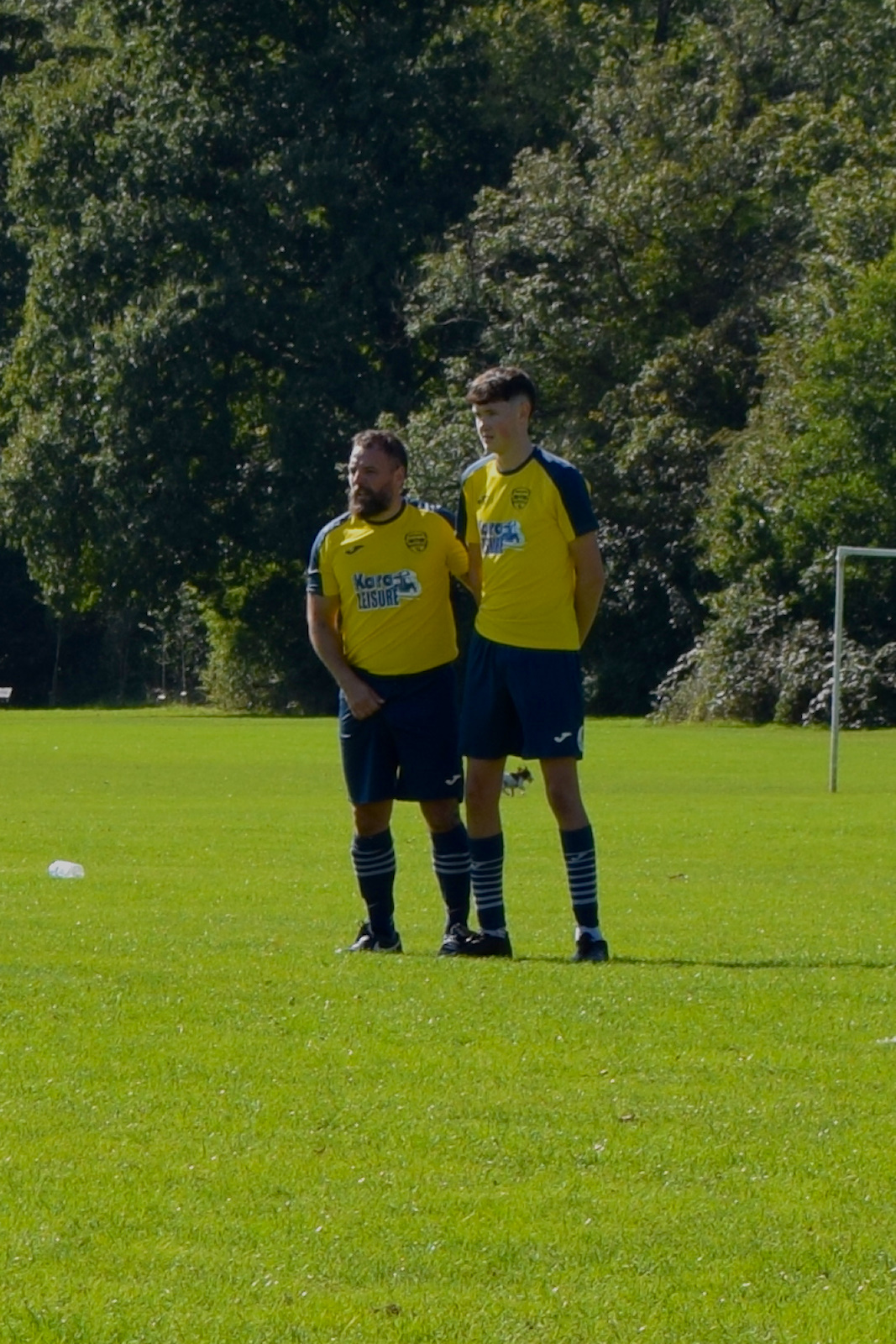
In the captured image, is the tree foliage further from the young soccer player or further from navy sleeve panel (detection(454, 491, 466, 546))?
the young soccer player

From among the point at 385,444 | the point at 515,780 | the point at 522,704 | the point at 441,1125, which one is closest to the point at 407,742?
the point at 522,704

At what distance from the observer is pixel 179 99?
51344mm

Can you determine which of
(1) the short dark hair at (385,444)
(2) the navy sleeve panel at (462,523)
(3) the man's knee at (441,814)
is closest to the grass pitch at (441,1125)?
(3) the man's knee at (441,814)

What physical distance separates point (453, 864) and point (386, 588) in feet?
4.03

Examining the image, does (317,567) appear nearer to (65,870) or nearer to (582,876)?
(582,876)

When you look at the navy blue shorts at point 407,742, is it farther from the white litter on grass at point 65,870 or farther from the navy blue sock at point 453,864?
the white litter on grass at point 65,870

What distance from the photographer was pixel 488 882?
355 inches

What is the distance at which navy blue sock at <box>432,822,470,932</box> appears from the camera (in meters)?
9.26

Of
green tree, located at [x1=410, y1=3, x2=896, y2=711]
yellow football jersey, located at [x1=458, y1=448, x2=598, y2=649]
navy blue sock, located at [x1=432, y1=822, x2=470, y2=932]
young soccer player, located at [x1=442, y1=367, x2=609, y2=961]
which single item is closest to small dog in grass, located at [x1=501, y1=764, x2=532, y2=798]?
navy blue sock, located at [x1=432, y1=822, x2=470, y2=932]

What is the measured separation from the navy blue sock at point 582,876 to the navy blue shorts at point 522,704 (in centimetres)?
38

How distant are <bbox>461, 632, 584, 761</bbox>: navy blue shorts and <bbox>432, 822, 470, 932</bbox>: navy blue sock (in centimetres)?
51

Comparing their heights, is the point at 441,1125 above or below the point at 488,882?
A: below

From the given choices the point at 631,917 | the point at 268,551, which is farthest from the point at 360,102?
the point at 631,917

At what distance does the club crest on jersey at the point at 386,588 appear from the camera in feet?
29.9
